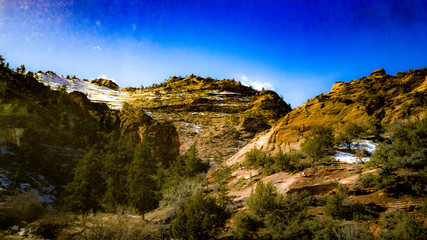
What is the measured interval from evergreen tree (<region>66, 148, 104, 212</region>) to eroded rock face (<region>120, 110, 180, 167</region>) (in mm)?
10549

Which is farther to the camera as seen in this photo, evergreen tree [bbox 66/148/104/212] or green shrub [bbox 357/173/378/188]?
evergreen tree [bbox 66/148/104/212]

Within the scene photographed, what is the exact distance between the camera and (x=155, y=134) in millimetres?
31422

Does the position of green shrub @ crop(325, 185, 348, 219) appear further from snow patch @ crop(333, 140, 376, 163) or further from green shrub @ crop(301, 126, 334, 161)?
green shrub @ crop(301, 126, 334, 161)

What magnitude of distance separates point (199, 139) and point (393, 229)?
3682 cm

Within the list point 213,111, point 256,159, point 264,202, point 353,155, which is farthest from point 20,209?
point 213,111

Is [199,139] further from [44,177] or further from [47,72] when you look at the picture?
[47,72]

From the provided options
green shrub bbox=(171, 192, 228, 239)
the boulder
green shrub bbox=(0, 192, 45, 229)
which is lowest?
green shrub bbox=(0, 192, 45, 229)

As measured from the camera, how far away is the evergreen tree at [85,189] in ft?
56.4

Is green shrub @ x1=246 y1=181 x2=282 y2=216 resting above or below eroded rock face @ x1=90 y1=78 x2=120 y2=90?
below

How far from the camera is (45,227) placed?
41.7 ft

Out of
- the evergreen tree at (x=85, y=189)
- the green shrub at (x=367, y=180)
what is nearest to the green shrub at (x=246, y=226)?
the green shrub at (x=367, y=180)

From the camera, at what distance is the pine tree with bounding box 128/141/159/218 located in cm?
1766

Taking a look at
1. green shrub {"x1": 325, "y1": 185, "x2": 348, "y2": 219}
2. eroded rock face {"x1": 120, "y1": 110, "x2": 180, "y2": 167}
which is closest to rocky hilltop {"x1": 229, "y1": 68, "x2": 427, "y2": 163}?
green shrub {"x1": 325, "y1": 185, "x2": 348, "y2": 219}

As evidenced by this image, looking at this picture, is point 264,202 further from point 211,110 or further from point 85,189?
point 211,110
